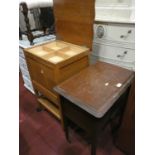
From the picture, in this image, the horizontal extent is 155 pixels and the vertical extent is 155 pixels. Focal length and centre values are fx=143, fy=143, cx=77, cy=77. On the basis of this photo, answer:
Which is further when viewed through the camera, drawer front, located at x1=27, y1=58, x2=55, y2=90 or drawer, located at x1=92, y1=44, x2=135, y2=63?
drawer, located at x1=92, y1=44, x2=135, y2=63

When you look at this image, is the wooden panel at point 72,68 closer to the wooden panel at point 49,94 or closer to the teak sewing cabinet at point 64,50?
the teak sewing cabinet at point 64,50

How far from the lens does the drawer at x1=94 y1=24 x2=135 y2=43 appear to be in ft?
3.85

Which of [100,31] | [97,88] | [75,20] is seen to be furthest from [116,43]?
[97,88]

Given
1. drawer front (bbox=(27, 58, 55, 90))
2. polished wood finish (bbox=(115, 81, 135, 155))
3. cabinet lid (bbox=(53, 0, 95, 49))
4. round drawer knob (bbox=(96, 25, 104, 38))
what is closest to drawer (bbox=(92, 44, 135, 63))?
round drawer knob (bbox=(96, 25, 104, 38))

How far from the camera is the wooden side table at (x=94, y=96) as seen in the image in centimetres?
85

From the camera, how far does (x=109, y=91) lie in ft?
3.06

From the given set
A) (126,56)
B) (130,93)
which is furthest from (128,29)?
(130,93)

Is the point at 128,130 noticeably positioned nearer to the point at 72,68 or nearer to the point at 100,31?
the point at 72,68

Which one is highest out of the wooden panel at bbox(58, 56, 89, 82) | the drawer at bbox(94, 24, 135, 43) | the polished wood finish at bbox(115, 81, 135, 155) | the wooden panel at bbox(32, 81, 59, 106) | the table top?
the drawer at bbox(94, 24, 135, 43)

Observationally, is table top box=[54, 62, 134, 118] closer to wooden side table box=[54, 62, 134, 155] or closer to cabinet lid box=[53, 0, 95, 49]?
wooden side table box=[54, 62, 134, 155]

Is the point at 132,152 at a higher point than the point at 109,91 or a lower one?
lower

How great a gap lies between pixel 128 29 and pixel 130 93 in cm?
52
